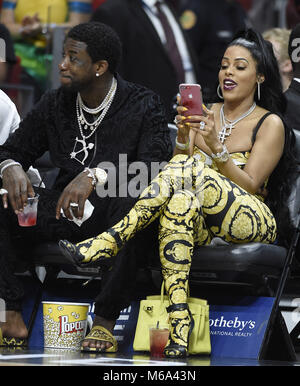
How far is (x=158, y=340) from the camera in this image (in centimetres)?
402

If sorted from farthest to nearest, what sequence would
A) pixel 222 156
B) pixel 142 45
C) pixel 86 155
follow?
pixel 142 45, pixel 86 155, pixel 222 156

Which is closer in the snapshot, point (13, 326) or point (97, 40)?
point (13, 326)

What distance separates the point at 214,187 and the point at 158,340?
0.72 meters

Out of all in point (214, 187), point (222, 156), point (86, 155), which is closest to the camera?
point (214, 187)

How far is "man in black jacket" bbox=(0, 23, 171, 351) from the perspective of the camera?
13.8ft

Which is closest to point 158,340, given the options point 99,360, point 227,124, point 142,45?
point 99,360

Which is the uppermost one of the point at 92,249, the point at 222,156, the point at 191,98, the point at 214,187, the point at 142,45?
the point at 142,45

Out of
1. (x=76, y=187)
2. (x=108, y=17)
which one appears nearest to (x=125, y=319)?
(x=76, y=187)

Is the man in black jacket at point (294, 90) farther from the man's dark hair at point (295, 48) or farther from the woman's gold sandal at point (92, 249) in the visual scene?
the woman's gold sandal at point (92, 249)

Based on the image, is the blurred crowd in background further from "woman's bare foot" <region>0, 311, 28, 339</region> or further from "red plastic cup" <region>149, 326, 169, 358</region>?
"red plastic cup" <region>149, 326, 169, 358</region>

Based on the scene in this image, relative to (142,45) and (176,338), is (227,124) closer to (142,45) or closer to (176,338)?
(176,338)

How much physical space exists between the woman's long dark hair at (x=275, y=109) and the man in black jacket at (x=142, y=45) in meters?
1.50

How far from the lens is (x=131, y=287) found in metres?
4.19
